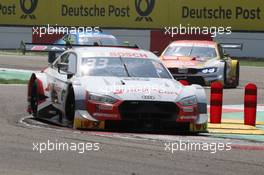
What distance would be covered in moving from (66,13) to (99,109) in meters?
28.8

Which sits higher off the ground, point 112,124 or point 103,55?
point 103,55

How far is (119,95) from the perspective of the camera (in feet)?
35.3

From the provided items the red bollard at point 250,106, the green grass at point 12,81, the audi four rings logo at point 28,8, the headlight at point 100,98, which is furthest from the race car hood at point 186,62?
the audi four rings logo at point 28,8

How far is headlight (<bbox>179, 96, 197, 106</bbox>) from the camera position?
10977 millimetres

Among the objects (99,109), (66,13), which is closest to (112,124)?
(99,109)

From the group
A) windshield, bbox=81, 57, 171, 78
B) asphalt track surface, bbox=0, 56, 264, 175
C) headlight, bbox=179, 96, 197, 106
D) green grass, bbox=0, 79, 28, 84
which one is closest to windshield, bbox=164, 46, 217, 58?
green grass, bbox=0, 79, 28, 84

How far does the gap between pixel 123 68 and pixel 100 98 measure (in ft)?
4.35

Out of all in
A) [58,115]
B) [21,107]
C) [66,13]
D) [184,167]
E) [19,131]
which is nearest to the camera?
[184,167]

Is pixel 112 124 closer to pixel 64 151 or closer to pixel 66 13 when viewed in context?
pixel 64 151

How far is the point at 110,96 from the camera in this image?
1075 centimetres

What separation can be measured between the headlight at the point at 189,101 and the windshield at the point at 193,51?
10629 millimetres

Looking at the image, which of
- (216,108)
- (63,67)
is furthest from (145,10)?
(63,67)

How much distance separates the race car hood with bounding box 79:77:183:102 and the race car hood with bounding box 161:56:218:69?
9.30 metres

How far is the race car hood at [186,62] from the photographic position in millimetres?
20797
